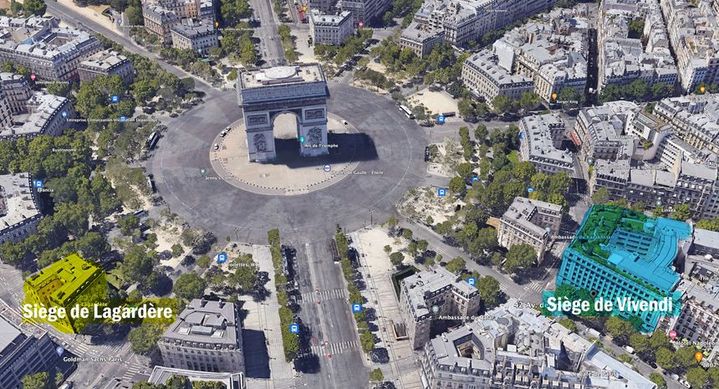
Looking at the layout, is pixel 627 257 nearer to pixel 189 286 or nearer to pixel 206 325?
pixel 206 325

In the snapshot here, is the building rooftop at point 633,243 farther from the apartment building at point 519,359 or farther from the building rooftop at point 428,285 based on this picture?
the building rooftop at point 428,285

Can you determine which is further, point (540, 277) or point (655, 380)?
point (540, 277)

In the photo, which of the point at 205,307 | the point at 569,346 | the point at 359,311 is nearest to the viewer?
the point at 569,346

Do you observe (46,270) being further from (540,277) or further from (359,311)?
(540,277)

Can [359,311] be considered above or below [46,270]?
below

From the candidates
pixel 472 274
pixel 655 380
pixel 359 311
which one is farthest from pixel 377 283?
pixel 655 380

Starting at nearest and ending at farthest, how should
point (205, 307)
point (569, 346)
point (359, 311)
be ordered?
point (569, 346) → point (205, 307) → point (359, 311)

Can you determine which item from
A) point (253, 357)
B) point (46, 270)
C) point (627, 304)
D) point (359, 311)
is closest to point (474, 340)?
point (359, 311)

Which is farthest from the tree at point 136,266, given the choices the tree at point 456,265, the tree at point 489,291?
the tree at point 489,291
